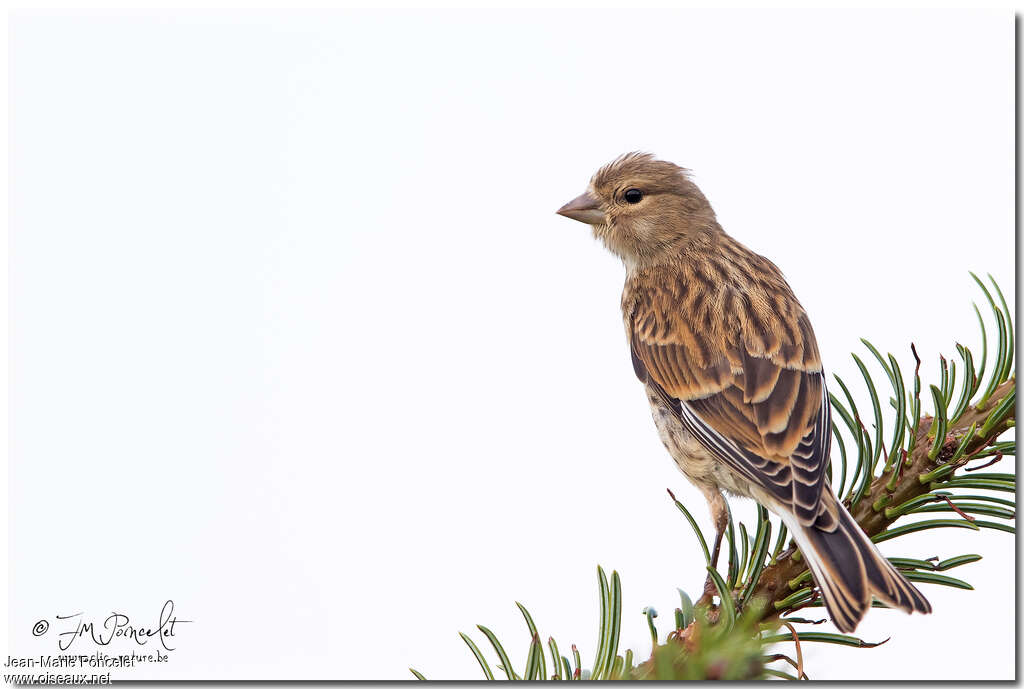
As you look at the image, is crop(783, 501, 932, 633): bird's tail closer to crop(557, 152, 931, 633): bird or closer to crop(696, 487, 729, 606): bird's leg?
crop(557, 152, 931, 633): bird

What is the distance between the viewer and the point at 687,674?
4.26ft

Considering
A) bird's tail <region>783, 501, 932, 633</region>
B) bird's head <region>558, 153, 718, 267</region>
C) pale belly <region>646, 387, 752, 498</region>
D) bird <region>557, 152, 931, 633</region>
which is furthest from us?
bird's head <region>558, 153, 718, 267</region>

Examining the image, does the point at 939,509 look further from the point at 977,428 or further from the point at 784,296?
the point at 784,296

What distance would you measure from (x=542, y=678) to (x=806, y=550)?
26.6 inches

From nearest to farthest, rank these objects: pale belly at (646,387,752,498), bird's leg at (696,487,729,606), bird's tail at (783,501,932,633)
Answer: bird's tail at (783,501,932,633) → bird's leg at (696,487,729,606) → pale belly at (646,387,752,498)

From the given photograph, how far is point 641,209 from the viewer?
416 cm

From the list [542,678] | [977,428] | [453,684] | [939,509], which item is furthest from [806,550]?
[453,684]

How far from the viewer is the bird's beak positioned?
4219 millimetres

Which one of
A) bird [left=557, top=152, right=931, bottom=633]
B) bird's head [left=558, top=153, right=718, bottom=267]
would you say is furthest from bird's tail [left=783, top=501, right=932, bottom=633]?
bird's head [left=558, top=153, right=718, bottom=267]

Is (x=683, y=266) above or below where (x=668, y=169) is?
below

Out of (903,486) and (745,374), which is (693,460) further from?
(903,486)

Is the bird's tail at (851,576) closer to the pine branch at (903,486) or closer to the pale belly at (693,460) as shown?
the pine branch at (903,486)

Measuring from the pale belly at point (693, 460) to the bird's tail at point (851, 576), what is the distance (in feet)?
2.21

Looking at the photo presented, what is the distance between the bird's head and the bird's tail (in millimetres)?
1991
